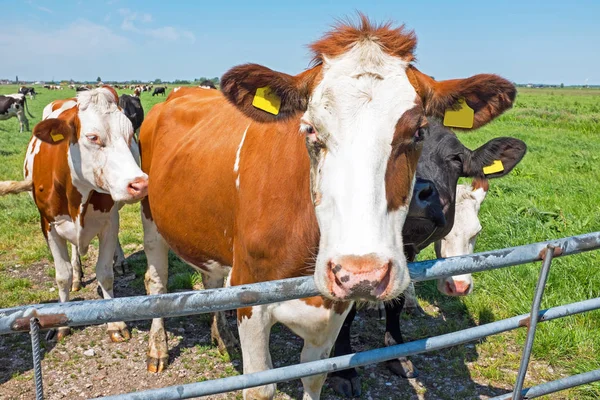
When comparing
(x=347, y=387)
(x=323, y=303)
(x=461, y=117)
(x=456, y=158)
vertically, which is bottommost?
(x=347, y=387)

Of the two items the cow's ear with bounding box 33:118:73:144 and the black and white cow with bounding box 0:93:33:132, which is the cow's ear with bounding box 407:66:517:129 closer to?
the cow's ear with bounding box 33:118:73:144

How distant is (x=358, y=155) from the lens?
5.70 ft

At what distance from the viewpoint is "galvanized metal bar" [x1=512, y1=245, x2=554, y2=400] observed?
67.3 inches

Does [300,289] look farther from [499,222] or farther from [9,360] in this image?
[499,222]

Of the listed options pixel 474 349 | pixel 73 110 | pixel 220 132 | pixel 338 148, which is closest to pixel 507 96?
pixel 338 148

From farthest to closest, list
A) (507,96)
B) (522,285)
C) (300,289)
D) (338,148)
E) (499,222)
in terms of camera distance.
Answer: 1. (499,222)
2. (522,285)
3. (507,96)
4. (338,148)
5. (300,289)

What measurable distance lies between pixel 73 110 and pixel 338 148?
338cm

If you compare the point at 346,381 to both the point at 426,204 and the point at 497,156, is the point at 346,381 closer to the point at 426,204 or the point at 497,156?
the point at 426,204

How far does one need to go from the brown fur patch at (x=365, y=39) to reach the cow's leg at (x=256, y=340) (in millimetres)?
1426

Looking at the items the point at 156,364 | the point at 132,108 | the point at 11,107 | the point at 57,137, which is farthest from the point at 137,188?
the point at 11,107

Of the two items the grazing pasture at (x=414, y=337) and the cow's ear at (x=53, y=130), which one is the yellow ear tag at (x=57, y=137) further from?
the grazing pasture at (x=414, y=337)

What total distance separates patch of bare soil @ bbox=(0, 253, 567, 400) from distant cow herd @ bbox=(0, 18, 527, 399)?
15 cm

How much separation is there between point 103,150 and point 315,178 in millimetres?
2720

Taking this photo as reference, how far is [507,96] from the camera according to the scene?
2.33 m
